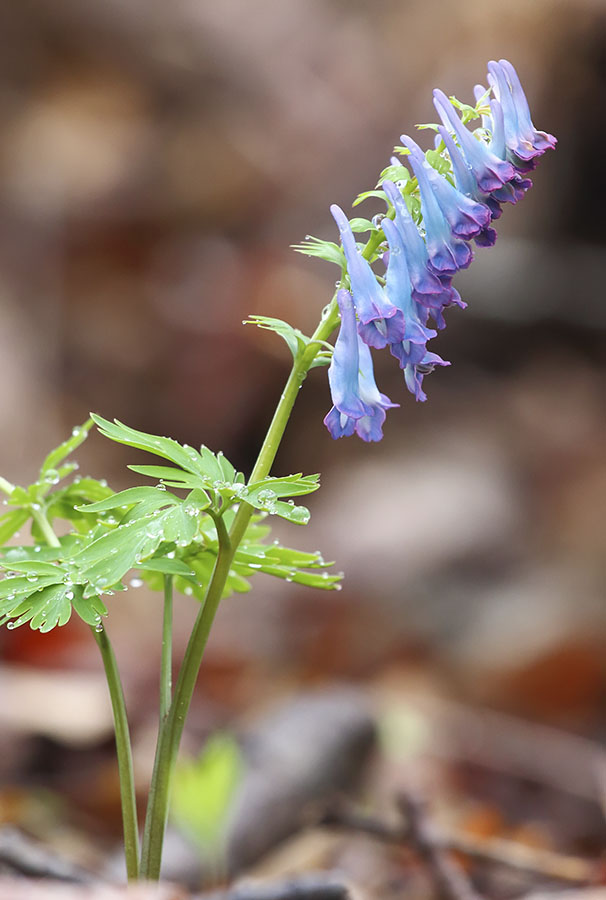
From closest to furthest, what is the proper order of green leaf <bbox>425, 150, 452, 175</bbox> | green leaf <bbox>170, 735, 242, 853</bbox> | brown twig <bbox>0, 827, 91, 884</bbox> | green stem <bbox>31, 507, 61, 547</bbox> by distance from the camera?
green leaf <bbox>425, 150, 452, 175</bbox> → green stem <bbox>31, 507, 61, 547</bbox> → brown twig <bbox>0, 827, 91, 884</bbox> → green leaf <bbox>170, 735, 242, 853</bbox>

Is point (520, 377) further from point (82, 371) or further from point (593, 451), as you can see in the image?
point (82, 371)

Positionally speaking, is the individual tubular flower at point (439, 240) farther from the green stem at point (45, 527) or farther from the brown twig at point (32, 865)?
the brown twig at point (32, 865)

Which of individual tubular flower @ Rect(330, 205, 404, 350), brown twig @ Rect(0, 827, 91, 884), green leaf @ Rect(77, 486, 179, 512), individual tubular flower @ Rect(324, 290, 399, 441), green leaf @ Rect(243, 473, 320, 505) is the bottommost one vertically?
brown twig @ Rect(0, 827, 91, 884)

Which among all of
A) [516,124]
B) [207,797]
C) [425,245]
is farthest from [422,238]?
[207,797]

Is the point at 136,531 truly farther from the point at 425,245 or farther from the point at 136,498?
the point at 425,245

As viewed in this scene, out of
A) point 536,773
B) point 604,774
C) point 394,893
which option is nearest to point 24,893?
point 394,893

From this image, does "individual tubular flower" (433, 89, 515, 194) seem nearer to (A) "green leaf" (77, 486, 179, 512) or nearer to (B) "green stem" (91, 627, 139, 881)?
(A) "green leaf" (77, 486, 179, 512)

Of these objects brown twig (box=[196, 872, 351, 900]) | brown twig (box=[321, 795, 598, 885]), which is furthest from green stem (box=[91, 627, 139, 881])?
brown twig (box=[321, 795, 598, 885])

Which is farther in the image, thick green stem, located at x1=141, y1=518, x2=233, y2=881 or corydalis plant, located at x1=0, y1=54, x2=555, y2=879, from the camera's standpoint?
thick green stem, located at x1=141, y1=518, x2=233, y2=881
